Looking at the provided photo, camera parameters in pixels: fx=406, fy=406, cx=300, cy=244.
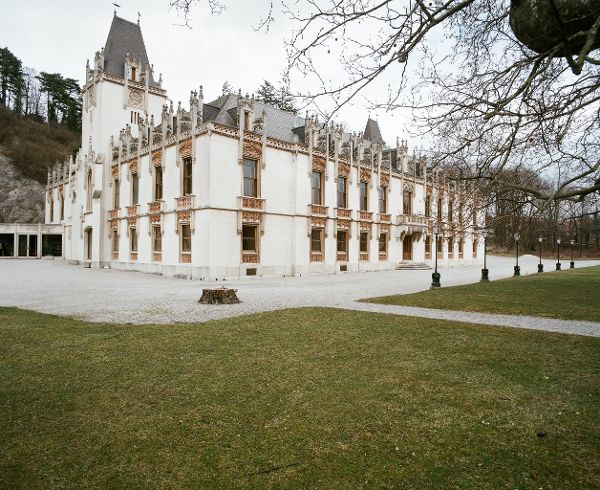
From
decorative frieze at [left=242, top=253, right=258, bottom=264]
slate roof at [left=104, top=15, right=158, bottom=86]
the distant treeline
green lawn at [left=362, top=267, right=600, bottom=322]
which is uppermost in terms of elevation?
the distant treeline

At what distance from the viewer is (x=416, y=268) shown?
132ft

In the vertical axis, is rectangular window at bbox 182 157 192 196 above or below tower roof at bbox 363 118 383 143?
below

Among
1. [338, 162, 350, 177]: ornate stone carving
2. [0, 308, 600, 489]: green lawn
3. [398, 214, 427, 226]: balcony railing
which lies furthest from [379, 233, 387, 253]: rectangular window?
[0, 308, 600, 489]: green lawn

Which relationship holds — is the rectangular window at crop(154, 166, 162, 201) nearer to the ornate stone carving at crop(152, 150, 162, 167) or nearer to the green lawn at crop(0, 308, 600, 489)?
the ornate stone carving at crop(152, 150, 162, 167)

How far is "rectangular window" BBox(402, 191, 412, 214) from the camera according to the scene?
41719mm

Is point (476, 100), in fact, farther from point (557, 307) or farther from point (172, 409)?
point (557, 307)

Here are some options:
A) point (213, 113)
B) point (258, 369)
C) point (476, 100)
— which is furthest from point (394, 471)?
point (213, 113)

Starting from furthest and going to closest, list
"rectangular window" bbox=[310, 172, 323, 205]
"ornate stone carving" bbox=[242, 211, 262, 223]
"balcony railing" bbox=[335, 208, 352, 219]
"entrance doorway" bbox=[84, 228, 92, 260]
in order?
"entrance doorway" bbox=[84, 228, 92, 260] → "balcony railing" bbox=[335, 208, 352, 219] → "rectangular window" bbox=[310, 172, 323, 205] → "ornate stone carving" bbox=[242, 211, 262, 223]

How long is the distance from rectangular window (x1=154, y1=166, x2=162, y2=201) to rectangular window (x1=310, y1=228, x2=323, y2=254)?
12026 millimetres

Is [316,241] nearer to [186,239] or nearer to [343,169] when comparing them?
[343,169]

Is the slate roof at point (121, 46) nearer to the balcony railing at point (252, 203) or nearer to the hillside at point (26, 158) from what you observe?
the balcony railing at point (252, 203)

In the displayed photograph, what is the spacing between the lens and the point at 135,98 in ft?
126

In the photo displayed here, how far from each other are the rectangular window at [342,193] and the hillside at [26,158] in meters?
56.4

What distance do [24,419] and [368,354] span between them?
16.5ft
